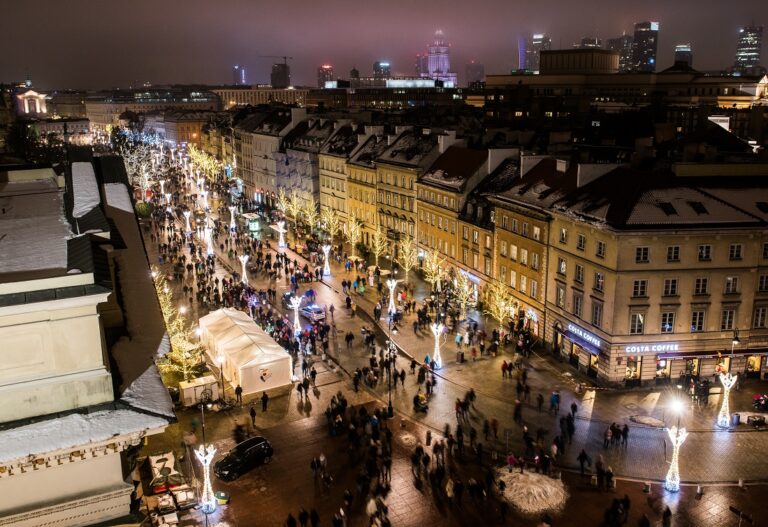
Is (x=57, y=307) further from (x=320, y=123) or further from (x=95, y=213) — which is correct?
(x=320, y=123)

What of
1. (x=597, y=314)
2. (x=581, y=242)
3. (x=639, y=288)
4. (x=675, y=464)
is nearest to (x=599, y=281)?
(x=597, y=314)

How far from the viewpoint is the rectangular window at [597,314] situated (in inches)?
1582

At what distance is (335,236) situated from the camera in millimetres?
84438

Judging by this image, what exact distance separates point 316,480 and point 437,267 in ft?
107

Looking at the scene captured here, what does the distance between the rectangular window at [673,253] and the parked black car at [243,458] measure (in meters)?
23.7

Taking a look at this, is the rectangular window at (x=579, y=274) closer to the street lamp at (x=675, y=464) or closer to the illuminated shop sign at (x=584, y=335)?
the illuminated shop sign at (x=584, y=335)

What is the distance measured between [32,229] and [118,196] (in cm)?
343

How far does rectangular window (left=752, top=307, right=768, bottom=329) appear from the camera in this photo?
4003cm

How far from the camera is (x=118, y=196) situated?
17.9m

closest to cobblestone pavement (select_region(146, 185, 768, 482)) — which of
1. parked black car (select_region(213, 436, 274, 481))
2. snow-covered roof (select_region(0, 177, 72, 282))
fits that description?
parked black car (select_region(213, 436, 274, 481))

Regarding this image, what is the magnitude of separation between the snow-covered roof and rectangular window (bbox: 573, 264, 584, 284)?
3050 centimetres

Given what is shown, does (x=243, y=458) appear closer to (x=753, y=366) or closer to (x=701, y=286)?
(x=701, y=286)

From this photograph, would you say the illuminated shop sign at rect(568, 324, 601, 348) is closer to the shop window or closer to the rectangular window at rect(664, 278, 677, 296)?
the shop window

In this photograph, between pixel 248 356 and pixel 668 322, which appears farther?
pixel 668 322
